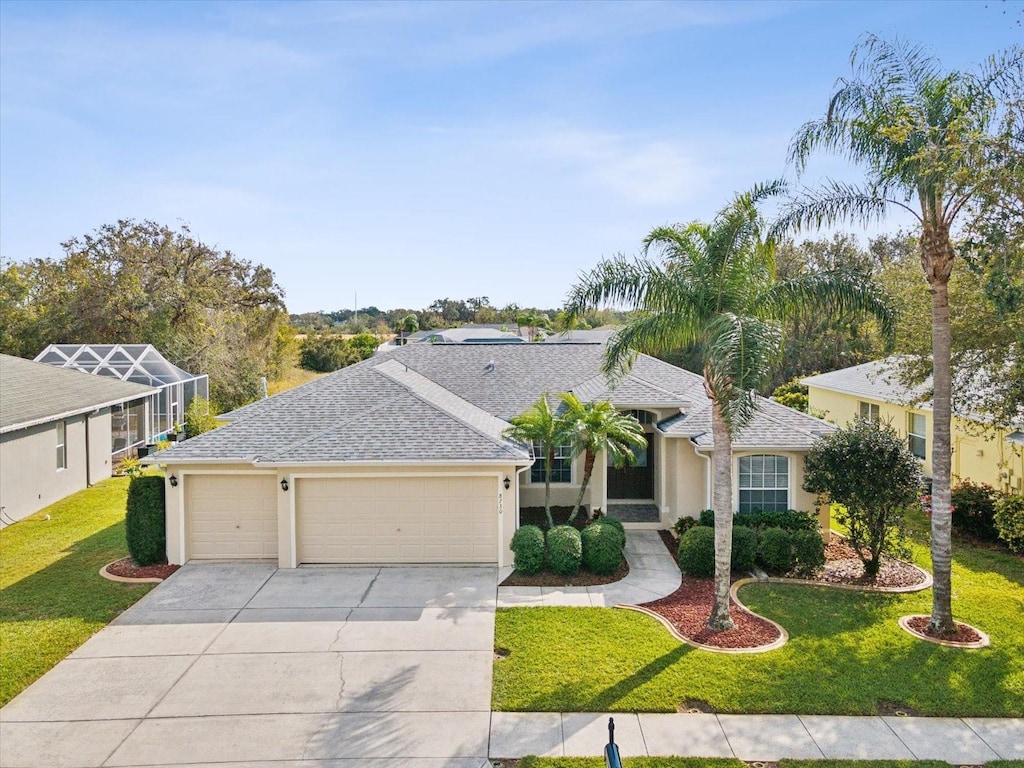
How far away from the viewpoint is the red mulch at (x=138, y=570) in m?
12.8

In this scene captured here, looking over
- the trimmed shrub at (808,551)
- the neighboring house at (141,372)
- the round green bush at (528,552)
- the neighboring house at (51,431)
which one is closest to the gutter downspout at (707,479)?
the trimmed shrub at (808,551)

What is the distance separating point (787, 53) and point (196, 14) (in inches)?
457

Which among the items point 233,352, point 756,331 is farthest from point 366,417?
point 233,352

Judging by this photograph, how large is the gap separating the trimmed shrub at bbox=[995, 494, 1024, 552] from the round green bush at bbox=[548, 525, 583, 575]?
949cm

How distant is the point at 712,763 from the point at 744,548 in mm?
6681

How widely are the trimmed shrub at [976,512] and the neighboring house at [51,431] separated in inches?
934

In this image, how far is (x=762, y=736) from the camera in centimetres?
727

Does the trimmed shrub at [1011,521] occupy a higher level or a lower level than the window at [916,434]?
lower

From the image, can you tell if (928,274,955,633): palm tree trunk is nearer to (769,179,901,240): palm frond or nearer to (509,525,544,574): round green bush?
(769,179,901,240): palm frond

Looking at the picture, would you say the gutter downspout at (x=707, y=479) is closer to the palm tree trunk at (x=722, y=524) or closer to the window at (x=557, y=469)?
→ the window at (x=557, y=469)

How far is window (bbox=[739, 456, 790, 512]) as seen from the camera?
1454 cm

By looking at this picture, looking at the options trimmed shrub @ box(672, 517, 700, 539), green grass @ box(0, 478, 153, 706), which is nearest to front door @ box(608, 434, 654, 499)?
trimmed shrub @ box(672, 517, 700, 539)

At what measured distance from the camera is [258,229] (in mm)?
25266

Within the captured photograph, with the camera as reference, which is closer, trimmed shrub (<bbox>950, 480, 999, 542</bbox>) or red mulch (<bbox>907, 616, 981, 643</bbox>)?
red mulch (<bbox>907, 616, 981, 643</bbox>)
